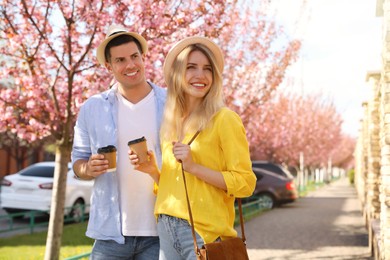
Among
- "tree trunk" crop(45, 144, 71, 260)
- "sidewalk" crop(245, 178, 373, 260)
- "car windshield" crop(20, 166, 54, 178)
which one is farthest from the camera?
"car windshield" crop(20, 166, 54, 178)

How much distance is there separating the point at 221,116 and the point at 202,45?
40cm

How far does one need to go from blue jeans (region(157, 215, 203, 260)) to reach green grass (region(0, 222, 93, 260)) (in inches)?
249

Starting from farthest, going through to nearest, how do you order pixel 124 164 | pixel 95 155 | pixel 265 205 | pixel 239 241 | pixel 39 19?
pixel 265 205
pixel 39 19
pixel 124 164
pixel 95 155
pixel 239 241

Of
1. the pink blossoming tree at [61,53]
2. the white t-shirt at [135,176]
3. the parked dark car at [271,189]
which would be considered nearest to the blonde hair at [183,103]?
the white t-shirt at [135,176]

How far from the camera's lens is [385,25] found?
612 cm

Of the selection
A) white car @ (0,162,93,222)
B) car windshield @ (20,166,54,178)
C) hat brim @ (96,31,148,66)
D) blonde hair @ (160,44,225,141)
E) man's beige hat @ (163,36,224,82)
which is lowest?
white car @ (0,162,93,222)

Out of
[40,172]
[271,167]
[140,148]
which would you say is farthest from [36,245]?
[271,167]

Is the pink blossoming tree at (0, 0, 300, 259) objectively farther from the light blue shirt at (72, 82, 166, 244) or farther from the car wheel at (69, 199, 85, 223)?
the car wheel at (69, 199, 85, 223)

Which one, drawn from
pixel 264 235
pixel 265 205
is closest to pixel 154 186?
pixel 264 235

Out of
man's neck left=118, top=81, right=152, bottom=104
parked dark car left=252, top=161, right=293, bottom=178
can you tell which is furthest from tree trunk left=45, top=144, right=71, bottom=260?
parked dark car left=252, top=161, right=293, bottom=178

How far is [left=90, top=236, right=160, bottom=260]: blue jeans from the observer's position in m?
3.31

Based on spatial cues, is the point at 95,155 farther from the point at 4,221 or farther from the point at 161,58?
the point at 4,221

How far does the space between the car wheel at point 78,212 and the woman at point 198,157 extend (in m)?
11.5

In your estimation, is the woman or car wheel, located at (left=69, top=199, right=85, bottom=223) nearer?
the woman
